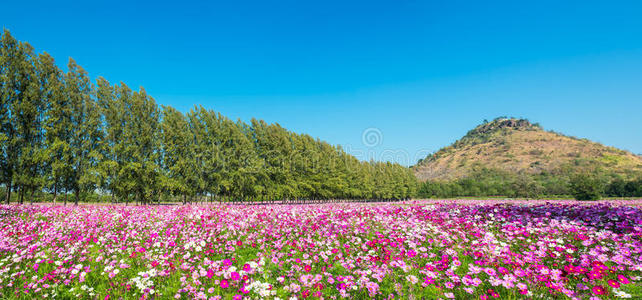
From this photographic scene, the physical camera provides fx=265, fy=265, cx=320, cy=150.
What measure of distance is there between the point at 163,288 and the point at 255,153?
91.8 feet

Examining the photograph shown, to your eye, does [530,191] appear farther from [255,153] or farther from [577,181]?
[255,153]

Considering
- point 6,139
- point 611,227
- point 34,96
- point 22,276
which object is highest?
point 34,96

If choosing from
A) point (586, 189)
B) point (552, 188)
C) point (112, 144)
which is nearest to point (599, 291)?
point (112, 144)

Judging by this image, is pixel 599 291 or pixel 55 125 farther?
pixel 55 125

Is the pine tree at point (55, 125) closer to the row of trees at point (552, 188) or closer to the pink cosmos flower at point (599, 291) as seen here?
the pink cosmos flower at point (599, 291)

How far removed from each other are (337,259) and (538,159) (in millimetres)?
183537

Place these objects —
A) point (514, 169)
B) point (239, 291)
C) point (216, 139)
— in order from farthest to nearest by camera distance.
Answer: point (514, 169)
point (216, 139)
point (239, 291)

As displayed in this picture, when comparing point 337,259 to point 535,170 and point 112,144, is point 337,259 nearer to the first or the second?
point 112,144

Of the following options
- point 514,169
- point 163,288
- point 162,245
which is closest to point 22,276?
point 162,245

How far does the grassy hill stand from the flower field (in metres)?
140

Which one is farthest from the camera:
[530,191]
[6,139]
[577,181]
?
[530,191]

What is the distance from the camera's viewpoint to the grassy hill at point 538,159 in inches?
4668

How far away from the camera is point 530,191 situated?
61031mm

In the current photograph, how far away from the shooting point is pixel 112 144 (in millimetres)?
23547
